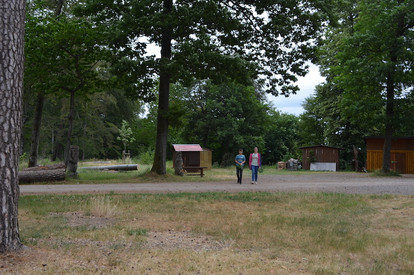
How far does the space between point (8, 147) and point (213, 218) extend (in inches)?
181

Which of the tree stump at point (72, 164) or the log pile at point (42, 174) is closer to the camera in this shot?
the log pile at point (42, 174)

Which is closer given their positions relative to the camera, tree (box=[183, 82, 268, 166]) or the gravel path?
the gravel path

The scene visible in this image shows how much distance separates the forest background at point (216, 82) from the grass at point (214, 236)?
31.7 ft

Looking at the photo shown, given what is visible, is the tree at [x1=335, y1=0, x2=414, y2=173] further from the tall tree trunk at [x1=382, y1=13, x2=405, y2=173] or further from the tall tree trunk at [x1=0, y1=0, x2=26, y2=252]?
the tall tree trunk at [x1=0, y1=0, x2=26, y2=252]

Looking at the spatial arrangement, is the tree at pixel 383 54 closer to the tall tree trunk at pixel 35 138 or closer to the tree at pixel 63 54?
the tree at pixel 63 54

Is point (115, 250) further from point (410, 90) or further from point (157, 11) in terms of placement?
point (410, 90)

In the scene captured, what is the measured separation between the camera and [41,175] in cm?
1727

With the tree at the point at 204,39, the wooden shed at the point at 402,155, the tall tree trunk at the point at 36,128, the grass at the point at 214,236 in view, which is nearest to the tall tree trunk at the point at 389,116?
the wooden shed at the point at 402,155

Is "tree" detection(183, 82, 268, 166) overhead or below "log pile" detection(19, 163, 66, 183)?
overhead

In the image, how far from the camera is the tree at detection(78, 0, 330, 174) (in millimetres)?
17938

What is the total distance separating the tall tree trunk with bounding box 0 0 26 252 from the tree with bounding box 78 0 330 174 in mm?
12206

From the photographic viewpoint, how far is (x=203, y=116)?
4750cm

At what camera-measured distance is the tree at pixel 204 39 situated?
58.9 ft

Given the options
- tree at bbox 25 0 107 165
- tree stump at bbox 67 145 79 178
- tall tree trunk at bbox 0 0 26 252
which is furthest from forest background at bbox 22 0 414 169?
tall tree trunk at bbox 0 0 26 252
